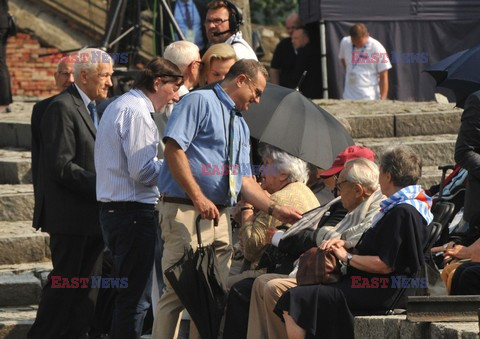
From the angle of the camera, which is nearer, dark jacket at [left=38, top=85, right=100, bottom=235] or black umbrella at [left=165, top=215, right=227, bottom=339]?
black umbrella at [left=165, top=215, right=227, bottom=339]

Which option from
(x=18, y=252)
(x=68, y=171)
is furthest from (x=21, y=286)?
(x=68, y=171)

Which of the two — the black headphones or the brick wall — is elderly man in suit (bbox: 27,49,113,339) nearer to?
the black headphones

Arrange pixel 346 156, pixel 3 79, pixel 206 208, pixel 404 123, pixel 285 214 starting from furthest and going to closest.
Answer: pixel 3 79 → pixel 404 123 → pixel 346 156 → pixel 285 214 → pixel 206 208

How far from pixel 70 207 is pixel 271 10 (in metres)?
14.1

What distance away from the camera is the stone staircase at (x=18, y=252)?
1033 cm

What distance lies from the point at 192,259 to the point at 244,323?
0.68 meters

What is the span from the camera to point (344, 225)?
8.75m

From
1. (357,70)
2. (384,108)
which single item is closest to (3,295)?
(384,108)

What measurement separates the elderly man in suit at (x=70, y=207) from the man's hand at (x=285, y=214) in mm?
1197

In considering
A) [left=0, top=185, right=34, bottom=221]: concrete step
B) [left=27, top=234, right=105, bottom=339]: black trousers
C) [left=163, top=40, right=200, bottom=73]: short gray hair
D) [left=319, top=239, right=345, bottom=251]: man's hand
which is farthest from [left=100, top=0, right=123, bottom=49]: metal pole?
[left=319, top=239, right=345, bottom=251]: man's hand

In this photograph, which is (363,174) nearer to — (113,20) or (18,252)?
(18,252)

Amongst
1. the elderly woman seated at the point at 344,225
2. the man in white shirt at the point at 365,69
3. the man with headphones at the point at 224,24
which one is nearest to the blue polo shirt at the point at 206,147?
the elderly woman seated at the point at 344,225

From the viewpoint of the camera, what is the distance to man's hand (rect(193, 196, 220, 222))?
856 cm

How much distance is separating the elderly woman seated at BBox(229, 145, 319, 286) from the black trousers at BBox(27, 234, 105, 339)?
970 mm
